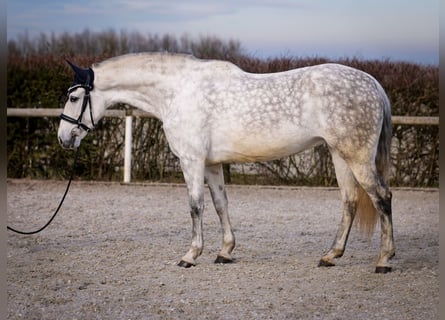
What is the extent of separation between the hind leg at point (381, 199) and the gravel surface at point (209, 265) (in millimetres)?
135

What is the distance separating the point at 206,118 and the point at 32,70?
718cm

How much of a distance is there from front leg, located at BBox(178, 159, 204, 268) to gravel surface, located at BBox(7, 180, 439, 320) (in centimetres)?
11

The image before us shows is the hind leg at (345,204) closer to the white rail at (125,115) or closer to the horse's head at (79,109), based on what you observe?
the horse's head at (79,109)

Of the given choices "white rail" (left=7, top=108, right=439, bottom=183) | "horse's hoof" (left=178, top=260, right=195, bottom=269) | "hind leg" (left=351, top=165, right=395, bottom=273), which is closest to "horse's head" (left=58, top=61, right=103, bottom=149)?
"horse's hoof" (left=178, top=260, right=195, bottom=269)

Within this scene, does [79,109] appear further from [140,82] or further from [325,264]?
[325,264]

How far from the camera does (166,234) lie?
7.34m

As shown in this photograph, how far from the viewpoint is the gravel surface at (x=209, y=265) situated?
4504 millimetres

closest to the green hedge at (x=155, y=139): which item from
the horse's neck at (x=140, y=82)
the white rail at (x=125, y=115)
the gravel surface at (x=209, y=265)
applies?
the white rail at (x=125, y=115)

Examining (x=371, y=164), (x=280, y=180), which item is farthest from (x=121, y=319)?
(x=280, y=180)

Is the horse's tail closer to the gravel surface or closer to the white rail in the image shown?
the gravel surface

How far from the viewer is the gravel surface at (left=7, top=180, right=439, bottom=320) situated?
4.50 meters

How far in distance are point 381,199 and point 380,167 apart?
0.96 ft

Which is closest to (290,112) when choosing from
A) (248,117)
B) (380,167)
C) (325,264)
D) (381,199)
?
(248,117)

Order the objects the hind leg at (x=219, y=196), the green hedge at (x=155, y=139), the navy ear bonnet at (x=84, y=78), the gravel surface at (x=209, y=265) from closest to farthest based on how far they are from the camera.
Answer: the gravel surface at (x=209, y=265)
the navy ear bonnet at (x=84, y=78)
the hind leg at (x=219, y=196)
the green hedge at (x=155, y=139)
